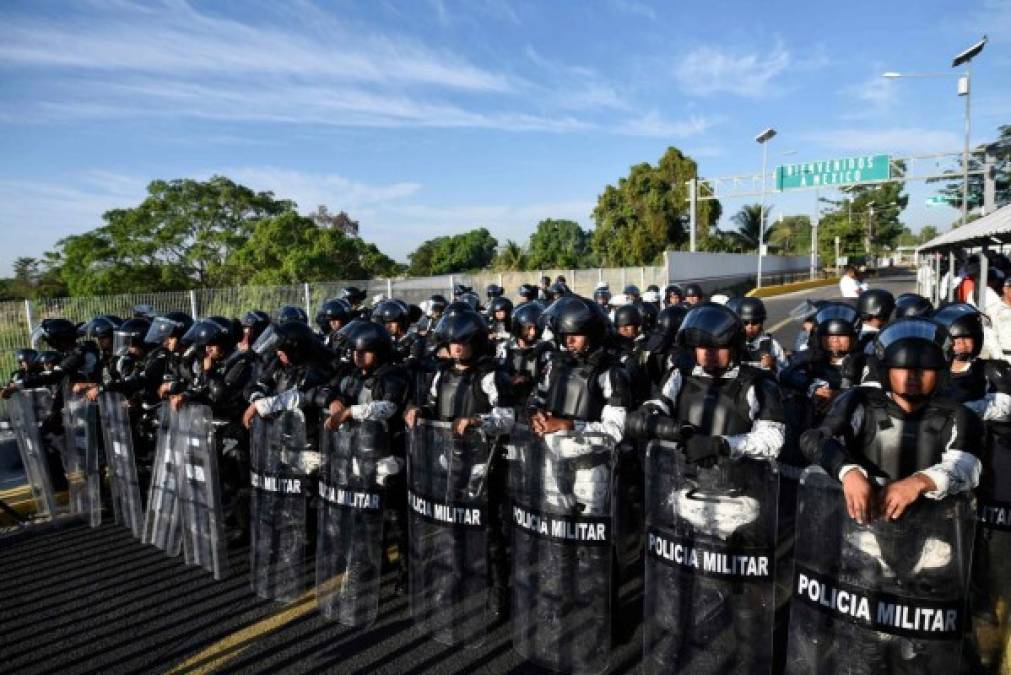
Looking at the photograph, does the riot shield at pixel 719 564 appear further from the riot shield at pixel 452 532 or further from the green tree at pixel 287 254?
the green tree at pixel 287 254

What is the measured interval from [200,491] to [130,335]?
2.91 meters

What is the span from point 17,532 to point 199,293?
8.46 metres

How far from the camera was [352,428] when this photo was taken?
4062 millimetres

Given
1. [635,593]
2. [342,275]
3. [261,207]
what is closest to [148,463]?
[635,593]

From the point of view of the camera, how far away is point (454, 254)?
195ft

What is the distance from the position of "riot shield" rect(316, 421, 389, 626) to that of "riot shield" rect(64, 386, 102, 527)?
121 inches

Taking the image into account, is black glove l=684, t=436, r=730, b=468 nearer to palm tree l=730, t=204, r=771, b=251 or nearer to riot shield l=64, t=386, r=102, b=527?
riot shield l=64, t=386, r=102, b=527

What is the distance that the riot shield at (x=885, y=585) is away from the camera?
248cm

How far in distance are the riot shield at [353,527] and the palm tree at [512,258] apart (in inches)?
1457

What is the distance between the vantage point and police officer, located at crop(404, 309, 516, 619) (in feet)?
12.7

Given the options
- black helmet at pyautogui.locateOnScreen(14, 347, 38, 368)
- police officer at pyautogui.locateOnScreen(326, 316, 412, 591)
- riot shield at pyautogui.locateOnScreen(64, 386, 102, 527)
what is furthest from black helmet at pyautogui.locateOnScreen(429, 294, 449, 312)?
police officer at pyautogui.locateOnScreen(326, 316, 412, 591)

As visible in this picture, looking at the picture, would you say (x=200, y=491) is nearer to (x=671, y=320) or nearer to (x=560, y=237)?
(x=671, y=320)

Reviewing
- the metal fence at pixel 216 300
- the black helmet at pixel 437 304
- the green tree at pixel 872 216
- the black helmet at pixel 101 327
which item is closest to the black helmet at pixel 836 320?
the black helmet at pixel 437 304

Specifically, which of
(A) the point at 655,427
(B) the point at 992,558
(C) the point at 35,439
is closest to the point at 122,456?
(C) the point at 35,439
